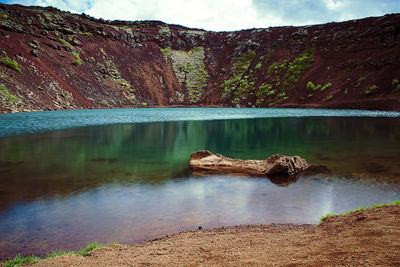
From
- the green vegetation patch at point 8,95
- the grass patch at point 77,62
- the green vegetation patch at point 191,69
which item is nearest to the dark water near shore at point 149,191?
the green vegetation patch at point 8,95

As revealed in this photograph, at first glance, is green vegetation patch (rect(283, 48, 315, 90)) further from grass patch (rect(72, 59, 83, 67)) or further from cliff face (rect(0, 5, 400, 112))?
grass patch (rect(72, 59, 83, 67))

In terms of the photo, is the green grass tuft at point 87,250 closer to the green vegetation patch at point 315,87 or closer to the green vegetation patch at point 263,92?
the green vegetation patch at point 315,87

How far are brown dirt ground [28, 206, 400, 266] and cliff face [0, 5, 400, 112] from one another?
6079 cm

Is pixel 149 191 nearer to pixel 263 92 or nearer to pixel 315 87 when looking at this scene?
pixel 315 87

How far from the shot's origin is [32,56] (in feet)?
244

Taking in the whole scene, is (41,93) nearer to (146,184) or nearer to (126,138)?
(126,138)

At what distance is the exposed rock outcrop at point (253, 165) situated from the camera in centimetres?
1515

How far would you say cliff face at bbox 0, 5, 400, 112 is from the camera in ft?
229

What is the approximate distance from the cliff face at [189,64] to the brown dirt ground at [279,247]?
199 feet

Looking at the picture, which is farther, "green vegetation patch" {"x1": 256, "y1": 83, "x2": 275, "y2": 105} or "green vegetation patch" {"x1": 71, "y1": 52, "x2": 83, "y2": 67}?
"green vegetation patch" {"x1": 256, "y1": 83, "x2": 275, "y2": 105}

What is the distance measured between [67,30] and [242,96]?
65369mm

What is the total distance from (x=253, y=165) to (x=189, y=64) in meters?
111

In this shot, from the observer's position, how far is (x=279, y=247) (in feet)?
19.3

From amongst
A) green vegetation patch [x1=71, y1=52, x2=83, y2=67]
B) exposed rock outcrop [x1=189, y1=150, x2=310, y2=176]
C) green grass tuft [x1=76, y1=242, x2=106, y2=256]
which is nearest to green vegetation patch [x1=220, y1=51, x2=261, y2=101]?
green vegetation patch [x1=71, y1=52, x2=83, y2=67]
